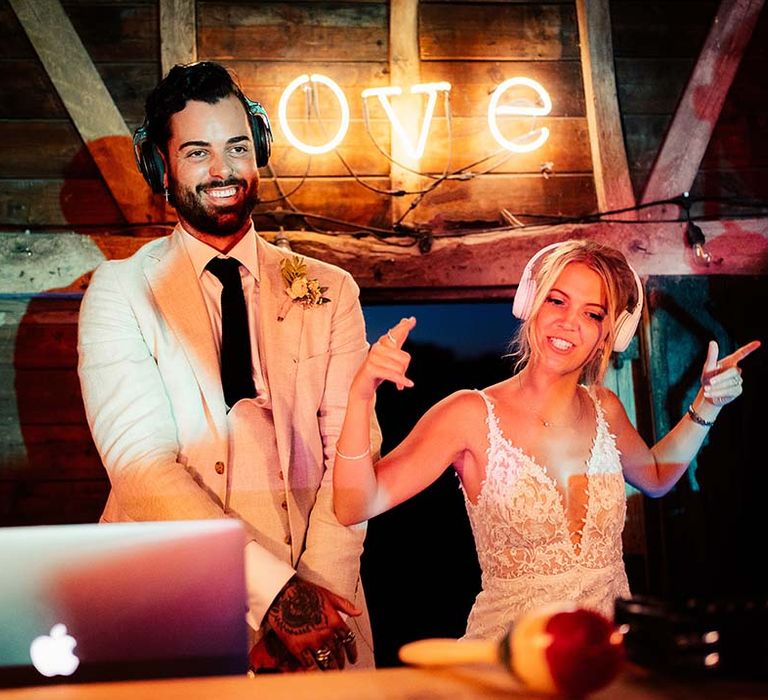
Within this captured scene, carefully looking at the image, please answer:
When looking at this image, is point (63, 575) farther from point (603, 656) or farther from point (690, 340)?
point (690, 340)

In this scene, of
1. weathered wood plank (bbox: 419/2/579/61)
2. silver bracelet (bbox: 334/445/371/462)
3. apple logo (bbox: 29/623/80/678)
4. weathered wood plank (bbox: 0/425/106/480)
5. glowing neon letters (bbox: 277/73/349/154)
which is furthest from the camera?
weathered wood plank (bbox: 419/2/579/61)

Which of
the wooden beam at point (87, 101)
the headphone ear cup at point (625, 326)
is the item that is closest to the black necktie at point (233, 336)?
the wooden beam at point (87, 101)

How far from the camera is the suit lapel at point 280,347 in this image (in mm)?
Answer: 3010

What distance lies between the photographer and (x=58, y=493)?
13.5 ft

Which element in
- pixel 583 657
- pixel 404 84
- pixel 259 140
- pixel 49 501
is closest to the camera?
pixel 583 657

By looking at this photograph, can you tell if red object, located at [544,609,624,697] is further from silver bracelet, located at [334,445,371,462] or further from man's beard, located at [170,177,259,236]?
man's beard, located at [170,177,259,236]

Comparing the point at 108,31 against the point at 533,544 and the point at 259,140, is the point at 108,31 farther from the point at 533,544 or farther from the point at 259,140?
the point at 533,544

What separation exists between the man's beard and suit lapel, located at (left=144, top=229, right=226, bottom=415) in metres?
0.17

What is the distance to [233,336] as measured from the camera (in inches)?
124

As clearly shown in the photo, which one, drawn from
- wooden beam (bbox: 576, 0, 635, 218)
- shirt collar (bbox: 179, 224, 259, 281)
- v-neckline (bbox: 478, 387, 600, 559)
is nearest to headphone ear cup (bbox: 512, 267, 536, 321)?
v-neckline (bbox: 478, 387, 600, 559)

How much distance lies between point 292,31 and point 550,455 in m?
2.48

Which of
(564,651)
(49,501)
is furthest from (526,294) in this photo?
(49,501)

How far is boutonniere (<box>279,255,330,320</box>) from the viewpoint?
10.4 ft

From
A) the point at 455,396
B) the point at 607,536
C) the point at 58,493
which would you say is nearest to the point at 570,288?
the point at 455,396
